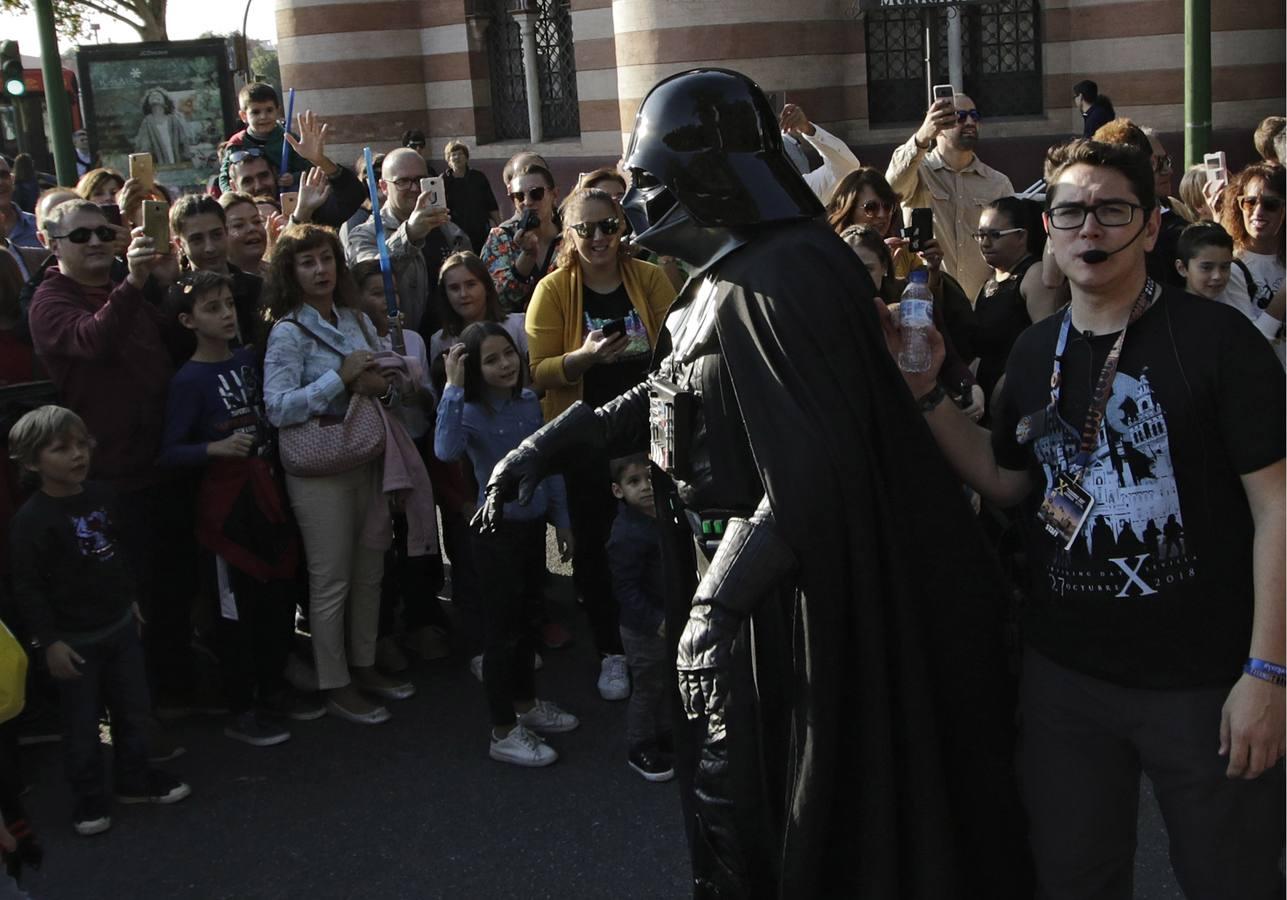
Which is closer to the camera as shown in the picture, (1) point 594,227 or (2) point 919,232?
(1) point 594,227

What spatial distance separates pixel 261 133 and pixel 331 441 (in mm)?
4097

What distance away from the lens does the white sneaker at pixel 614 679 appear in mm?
5879

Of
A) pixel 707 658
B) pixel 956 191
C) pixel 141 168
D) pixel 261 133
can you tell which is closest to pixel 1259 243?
pixel 956 191

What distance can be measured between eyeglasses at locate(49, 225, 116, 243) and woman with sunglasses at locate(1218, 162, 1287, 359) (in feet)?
13.8

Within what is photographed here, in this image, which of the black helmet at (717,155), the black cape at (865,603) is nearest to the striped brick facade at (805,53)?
the black helmet at (717,155)

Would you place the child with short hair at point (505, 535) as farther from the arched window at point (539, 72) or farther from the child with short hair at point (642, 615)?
the arched window at point (539, 72)

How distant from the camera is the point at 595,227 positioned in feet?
19.1

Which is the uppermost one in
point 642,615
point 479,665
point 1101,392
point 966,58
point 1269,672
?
point 966,58

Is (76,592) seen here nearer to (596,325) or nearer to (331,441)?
(331,441)

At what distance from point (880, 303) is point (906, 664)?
0.75m

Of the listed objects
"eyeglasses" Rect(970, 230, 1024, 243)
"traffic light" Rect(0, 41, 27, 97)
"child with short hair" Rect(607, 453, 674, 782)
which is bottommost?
"child with short hair" Rect(607, 453, 674, 782)

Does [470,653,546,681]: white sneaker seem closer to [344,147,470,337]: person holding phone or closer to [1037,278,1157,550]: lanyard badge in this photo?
[344,147,470,337]: person holding phone

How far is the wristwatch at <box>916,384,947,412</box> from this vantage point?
3258mm

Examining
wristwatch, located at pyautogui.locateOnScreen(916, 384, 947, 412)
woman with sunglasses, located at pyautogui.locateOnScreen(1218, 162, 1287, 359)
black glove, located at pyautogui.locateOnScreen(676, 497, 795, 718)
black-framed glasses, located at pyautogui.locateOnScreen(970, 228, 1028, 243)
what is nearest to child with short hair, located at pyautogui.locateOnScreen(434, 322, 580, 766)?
black-framed glasses, located at pyautogui.locateOnScreen(970, 228, 1028, 243)
